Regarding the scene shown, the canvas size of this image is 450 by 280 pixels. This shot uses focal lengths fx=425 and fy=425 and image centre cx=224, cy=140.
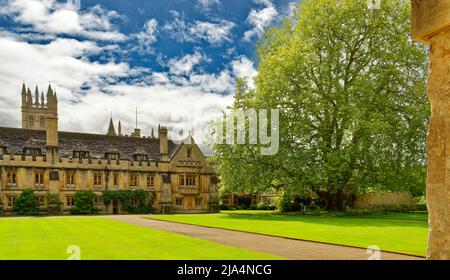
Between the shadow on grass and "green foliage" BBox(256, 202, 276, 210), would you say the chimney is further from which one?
the shadow on grass

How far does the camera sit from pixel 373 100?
28969mm

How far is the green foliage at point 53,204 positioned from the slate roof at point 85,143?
4192 millimetres

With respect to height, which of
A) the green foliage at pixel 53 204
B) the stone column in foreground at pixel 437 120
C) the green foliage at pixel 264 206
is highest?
the stone column in foreground at pixel 437 120

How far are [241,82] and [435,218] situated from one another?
3001 cm

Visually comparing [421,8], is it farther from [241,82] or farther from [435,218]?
[241,82]

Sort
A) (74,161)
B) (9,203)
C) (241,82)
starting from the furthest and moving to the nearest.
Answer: (74,161) < (9,203) < (241,82)

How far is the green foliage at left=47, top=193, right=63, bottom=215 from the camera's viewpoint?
37.8 m

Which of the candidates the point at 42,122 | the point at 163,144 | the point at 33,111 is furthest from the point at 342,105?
the point at 33,111

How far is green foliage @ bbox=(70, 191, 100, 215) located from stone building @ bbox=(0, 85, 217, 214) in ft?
2.87

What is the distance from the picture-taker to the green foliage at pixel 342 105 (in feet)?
91.3

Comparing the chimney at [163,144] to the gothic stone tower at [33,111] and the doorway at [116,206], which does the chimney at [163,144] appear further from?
the gothic stone tower at [33,111]

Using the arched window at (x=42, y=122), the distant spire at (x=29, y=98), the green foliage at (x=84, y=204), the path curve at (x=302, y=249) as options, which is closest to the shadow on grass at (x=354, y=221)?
the path curve at (x=302, y=249)
